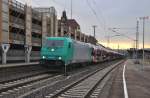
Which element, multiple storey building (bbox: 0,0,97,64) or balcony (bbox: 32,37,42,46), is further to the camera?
balcony (bbox: 32,37,42,46)

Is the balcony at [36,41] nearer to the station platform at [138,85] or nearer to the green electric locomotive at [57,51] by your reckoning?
the green electric locomotive at [57,51]

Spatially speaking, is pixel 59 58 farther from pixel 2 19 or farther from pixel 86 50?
pixel 2 19

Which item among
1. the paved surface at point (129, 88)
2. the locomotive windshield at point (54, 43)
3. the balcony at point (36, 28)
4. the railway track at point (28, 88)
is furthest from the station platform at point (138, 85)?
the balcony at point (36, 28)

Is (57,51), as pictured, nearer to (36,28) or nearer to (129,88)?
(129,88)

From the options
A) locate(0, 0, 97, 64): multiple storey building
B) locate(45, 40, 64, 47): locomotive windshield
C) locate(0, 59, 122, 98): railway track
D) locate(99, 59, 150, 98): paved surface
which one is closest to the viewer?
locate(0, 59, 122, 98): railway track

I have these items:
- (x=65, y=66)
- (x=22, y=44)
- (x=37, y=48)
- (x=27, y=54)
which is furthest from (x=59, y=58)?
(x=37, y=48)

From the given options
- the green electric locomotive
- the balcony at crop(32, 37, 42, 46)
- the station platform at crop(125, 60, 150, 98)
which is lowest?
the station platform at crop(125, 60, 150, 98)

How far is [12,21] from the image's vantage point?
63.6 meters

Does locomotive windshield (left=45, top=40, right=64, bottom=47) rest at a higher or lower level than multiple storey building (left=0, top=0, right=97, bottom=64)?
lower

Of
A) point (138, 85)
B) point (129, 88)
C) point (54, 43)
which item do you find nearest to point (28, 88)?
point (129, 88)

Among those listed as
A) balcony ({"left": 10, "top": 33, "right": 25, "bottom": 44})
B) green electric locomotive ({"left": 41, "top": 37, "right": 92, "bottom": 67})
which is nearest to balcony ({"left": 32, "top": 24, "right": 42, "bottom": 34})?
balcony ({"left": 10, "top": 33, "right": 25, "bottom": 44})

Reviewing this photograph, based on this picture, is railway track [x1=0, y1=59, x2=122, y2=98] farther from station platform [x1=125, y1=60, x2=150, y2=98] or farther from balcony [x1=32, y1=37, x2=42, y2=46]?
balcony [x1=32, y1=37, x2=42, y2=46]

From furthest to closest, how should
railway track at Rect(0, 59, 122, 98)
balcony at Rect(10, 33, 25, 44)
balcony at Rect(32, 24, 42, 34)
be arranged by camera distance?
balcony at Rect(32, 24, 42, 34)
balcony at Rect(10, 33, 25, 44)
railway track at Rect(0, 59, 122, 98)

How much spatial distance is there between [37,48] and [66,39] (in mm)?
47367
